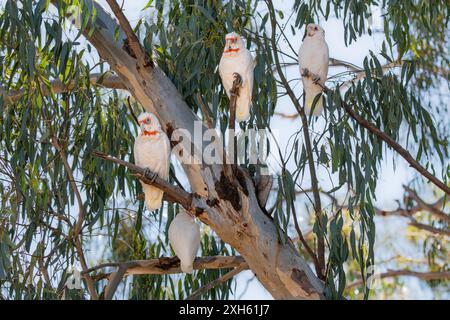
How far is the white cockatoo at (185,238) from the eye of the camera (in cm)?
365

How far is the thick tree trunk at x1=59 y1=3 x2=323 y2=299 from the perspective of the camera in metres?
3.61

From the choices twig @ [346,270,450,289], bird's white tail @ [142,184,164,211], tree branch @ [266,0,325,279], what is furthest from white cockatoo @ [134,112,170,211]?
twig @ [346,270,450,289]

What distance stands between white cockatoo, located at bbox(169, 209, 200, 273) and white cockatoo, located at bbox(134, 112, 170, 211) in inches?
6.8

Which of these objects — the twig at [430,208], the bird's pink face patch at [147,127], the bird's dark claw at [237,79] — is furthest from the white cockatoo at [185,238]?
the twig at [430,208]

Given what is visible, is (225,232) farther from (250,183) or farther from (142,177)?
(142,177)

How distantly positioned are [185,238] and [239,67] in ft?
2.18

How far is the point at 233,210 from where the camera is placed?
11.8 ft

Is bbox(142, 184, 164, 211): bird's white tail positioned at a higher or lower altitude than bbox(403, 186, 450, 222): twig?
lower

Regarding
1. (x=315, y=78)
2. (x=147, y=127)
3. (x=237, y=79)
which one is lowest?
(x=147, y=127)

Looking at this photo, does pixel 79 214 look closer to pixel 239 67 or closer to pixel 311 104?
pixel 239 67

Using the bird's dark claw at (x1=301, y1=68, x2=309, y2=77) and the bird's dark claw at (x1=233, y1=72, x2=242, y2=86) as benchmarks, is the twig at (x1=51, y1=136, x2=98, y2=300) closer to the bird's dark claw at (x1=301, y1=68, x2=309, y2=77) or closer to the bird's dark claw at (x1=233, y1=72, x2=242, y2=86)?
the bird's dark claw at (x1=233, y1=72, x2=242, y2=86)

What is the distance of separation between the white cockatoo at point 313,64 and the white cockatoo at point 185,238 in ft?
2.22

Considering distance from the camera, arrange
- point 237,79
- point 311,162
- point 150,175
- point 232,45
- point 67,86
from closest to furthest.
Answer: point 150,175
point 237,79
point 232,45
point 311,162
point 67,86

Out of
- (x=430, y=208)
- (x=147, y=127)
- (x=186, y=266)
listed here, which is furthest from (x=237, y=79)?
(x=430, y=208)
